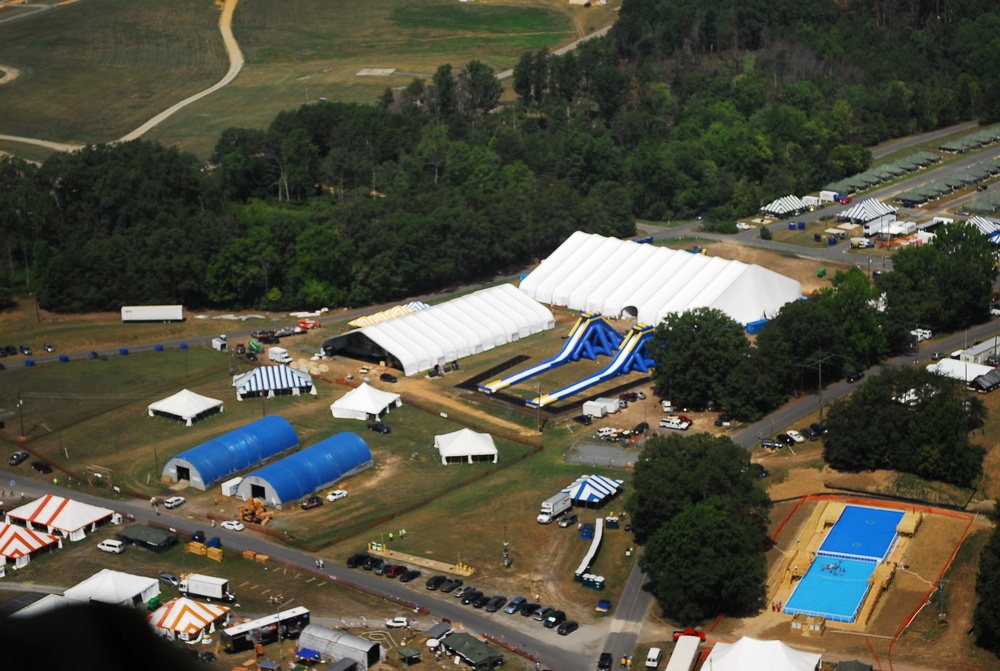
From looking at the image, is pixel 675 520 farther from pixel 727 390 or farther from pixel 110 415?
pixel 110 415

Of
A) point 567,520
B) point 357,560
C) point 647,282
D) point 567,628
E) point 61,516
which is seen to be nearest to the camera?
point 567,628

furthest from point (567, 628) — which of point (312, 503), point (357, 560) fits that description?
point (312, 503)

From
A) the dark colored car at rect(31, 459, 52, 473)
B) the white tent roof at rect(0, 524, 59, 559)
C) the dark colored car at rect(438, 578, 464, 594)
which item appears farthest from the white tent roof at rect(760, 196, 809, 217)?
the white tent roof at rect(0, 524, 59, 559)

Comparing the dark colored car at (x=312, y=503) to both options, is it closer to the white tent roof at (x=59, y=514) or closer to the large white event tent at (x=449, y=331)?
the white tent roof at (x=59, y=514)

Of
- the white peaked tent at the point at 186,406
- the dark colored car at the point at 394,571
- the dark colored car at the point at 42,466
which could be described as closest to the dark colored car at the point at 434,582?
the dark colored car at the point at 394,571

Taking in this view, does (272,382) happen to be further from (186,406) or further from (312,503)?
(312,503)

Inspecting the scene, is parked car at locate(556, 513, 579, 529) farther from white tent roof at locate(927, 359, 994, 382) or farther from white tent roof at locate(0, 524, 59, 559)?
white tent roof at locate(927, 359, 994, 382)
